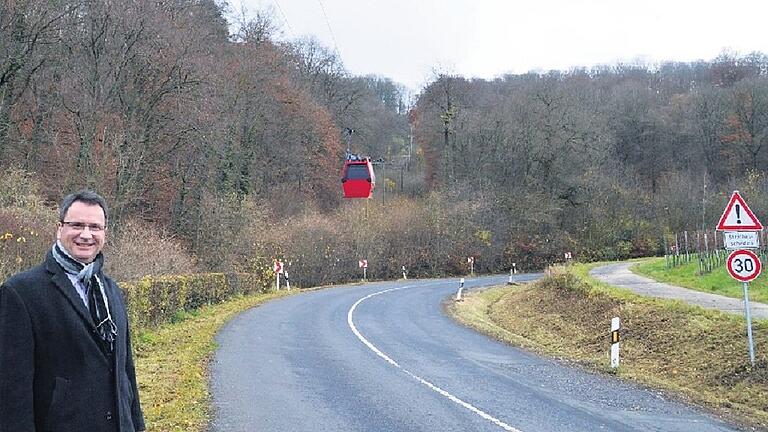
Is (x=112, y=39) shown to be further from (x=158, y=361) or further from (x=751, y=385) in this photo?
(x=751, y=385)

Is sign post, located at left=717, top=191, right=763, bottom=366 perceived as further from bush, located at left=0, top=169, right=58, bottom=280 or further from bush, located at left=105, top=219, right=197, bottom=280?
bush, located at left=105, top=219, right=197, bottom=280

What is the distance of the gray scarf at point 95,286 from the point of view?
380cm

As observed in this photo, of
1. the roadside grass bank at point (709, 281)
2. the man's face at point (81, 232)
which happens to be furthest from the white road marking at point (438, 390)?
the roadside grass bank at point (709, 281)

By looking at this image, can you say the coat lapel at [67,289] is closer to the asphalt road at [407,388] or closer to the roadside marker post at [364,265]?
the asphalt road at [407,388]

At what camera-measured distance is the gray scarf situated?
3.80m

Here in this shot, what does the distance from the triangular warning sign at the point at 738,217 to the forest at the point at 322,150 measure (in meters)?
13.5

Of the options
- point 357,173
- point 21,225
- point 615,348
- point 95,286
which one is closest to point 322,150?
point 357,173

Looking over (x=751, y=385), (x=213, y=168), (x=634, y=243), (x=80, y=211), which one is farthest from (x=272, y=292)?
(x=634, y=243)

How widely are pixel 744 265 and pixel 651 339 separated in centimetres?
433

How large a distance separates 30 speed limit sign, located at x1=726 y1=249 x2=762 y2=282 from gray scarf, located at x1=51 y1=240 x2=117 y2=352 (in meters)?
12.3

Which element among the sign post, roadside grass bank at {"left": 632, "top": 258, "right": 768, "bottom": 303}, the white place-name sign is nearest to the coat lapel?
the sign post

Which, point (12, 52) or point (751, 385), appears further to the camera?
point (12, 52)

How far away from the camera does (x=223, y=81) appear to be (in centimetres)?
3847

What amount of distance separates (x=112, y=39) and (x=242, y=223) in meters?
11.0
